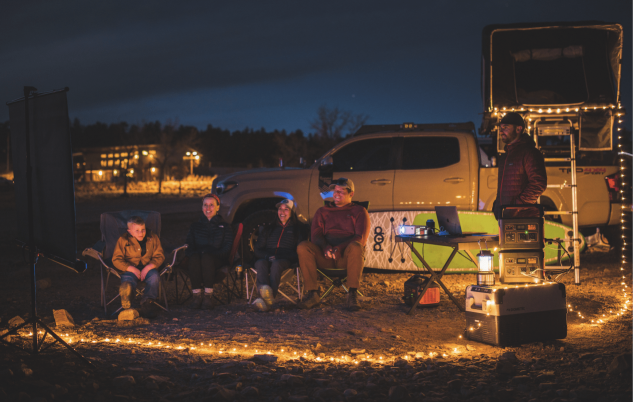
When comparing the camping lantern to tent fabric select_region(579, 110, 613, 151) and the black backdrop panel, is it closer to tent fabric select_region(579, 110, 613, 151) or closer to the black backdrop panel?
the black backdrop panel

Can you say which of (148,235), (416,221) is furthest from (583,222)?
(148,235)

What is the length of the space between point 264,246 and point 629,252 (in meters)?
6.36

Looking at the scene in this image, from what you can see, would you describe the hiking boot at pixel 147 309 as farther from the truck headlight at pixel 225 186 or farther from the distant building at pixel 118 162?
the distant building at pixel 118 162

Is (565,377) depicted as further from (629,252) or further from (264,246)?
(629,252)

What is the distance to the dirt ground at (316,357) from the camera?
283 centimetres

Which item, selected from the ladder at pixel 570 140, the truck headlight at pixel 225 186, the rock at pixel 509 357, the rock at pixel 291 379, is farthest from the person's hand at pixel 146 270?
the ladder at pixel 570 140

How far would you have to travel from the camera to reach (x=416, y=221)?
671 cm

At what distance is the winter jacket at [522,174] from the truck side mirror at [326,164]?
2.59 meters

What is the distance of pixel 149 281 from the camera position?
4.98 metres

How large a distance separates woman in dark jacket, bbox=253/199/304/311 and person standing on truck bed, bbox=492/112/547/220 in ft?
6.98

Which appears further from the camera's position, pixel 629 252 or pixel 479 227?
pixel 629 252

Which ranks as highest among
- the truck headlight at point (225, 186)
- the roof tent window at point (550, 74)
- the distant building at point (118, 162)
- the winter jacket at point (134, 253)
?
the distant building at point (118, 162)

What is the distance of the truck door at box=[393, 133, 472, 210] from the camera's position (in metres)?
6.82

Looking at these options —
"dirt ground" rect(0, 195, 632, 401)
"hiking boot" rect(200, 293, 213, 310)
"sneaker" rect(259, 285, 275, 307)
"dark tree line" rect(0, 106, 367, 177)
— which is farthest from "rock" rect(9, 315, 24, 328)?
"dark tree line" rect(0, 106, 367, 177)
